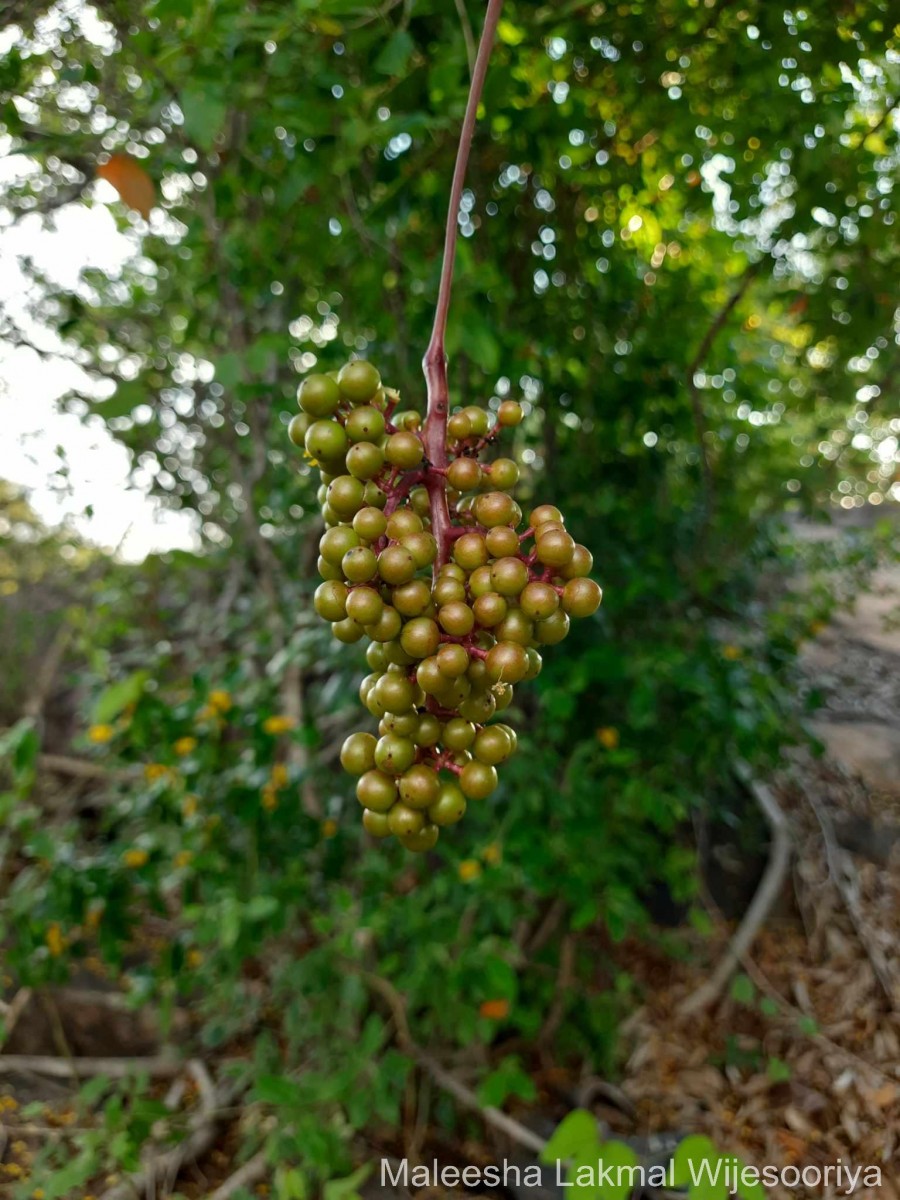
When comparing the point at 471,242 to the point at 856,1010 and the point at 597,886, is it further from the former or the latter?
the point at 856,1010

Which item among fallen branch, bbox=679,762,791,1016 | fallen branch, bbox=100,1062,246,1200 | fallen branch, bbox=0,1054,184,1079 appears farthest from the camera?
fallen branch, bbox=679,762,791,1016

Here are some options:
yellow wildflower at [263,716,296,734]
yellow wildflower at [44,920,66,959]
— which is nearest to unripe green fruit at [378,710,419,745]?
yellow wildflower at [263,716,296,734]

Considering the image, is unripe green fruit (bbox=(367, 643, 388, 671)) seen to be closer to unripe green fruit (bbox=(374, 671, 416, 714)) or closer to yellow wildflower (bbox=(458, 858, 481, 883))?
unripe green fruit (bbox=(374, 671, 416, 714))

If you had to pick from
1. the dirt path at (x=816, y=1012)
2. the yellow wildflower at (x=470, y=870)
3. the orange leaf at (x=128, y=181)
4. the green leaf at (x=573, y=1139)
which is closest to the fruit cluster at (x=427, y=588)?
the green leaf at (x=573, y=1139)

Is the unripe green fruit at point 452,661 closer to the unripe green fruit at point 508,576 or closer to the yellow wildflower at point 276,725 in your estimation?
the unripe green fruit at point 508,576

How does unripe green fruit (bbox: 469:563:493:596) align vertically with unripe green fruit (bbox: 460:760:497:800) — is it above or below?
above

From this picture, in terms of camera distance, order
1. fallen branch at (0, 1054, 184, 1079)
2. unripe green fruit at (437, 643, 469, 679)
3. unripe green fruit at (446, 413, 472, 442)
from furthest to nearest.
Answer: fallen branch at (0, 1054, 184, 1079)
unripe green fruit at (446, 413, 472, 442)
unripe green fruit at (437, 643, 469, 679)

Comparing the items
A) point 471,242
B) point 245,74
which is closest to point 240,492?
point 471,242
